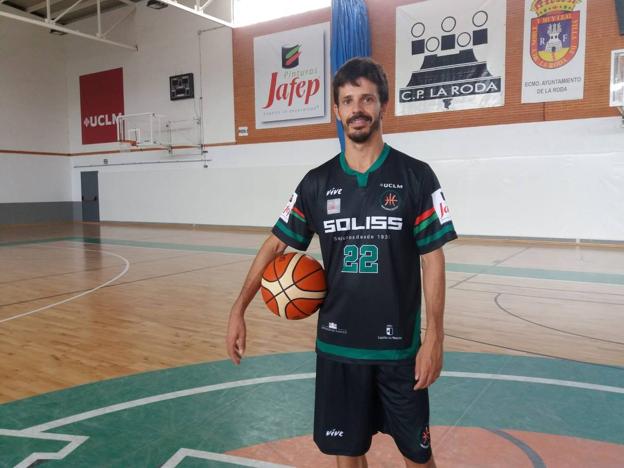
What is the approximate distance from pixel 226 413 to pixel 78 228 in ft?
50.9

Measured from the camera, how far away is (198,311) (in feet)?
17.8

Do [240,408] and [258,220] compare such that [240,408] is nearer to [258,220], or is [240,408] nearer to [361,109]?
[361,109]

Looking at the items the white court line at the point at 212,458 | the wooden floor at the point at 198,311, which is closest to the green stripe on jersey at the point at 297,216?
the white court line at the point at 212,458

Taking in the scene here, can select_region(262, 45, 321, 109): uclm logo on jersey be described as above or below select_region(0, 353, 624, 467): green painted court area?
above

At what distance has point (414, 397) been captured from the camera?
1.66 metres

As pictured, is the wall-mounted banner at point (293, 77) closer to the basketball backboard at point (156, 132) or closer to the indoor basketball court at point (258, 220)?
the indoor basketball court at point (258, 220)

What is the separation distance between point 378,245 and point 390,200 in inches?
6.0

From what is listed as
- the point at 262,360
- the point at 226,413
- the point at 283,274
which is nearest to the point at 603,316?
the point at 262,360

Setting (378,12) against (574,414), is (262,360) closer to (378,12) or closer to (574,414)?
(574,414)

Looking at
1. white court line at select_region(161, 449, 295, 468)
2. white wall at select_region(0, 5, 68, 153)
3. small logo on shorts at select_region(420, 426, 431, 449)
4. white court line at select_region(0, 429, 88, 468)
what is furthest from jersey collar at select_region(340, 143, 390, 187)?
white wall at select_region(0, 5, 68, 153)

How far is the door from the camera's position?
18.8m

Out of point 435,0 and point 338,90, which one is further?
point 435,0

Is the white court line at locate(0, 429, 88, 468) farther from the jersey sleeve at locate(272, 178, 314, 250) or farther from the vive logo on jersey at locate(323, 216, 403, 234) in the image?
the vive logo on jersey at locate(323, 216, 403, 234)

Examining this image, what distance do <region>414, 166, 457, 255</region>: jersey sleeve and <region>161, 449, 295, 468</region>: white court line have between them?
4.41 feet
